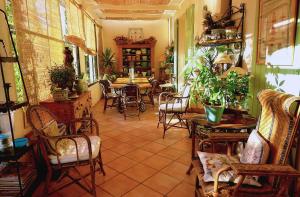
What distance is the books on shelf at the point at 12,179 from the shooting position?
195 centimetres

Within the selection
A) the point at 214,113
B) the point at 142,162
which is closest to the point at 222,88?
the point at 214,113

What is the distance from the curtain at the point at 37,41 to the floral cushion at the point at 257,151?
8.09 feet

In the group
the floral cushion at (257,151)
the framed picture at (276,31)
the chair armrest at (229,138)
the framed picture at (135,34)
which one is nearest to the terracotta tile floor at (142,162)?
the chair armrest at (229,138)

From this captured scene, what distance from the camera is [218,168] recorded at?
65.8 inches

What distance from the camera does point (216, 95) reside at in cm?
223

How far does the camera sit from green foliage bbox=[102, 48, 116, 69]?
25.4 feet

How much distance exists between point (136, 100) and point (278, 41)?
11.5 ft

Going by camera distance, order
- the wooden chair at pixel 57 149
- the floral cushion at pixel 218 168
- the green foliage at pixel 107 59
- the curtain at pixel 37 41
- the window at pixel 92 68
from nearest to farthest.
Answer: the floral cushion at pixel 218 168
the wooden chair at pixel 57 149
the curtain at pixel 37 41
the window at pixel 92 68
the green foliage at pixel 107 59

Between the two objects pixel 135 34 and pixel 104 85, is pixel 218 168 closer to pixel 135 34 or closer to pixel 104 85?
pixel 104 85

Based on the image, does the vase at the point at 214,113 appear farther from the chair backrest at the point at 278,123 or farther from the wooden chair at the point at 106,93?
the wooden chair at the point at 106,93

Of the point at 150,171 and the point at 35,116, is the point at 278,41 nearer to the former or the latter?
the point at 150,171

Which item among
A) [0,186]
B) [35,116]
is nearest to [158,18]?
[35,116]

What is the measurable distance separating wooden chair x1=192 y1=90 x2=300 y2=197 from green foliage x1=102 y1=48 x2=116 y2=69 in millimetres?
6669

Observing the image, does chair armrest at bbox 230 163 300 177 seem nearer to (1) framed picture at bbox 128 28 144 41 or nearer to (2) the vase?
(2) the vase
